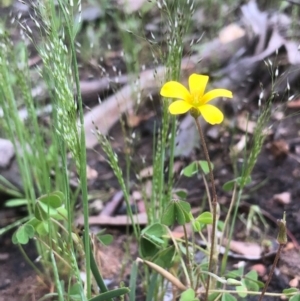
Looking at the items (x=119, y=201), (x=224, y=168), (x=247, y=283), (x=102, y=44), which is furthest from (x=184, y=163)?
(x=102, y=44)

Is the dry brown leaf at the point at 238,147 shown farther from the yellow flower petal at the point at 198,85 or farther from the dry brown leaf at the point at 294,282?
the yellow flower petal at the point at 198,85

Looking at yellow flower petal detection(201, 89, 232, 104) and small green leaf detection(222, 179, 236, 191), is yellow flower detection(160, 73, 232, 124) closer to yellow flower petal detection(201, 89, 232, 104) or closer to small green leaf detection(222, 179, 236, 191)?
yellow flower petal detection(201, 89, 232, 104)

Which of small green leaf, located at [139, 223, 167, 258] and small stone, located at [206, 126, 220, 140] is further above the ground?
small stone, located at [206, 126, 220, 140]

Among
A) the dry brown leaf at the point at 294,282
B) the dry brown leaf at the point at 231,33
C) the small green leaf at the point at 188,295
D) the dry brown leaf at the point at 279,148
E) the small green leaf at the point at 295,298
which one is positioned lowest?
the small green leaf at the point at 295,298

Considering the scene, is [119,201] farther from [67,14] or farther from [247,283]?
[67,14]

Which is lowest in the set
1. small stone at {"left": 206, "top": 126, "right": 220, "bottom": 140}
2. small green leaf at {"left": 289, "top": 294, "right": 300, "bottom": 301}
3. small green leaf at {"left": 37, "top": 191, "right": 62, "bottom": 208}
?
small green leaf at {"left": 289, "top": 294, "right": 300, "bottom": 301}

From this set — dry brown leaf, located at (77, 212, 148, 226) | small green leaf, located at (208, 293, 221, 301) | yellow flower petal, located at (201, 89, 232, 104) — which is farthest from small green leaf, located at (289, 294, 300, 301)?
dry brown leaf, located at (77, 212, 148, 226)

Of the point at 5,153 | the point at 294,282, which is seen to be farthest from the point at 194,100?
the point at 5,153

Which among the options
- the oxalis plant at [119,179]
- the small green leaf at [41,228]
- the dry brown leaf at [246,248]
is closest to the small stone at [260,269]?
the dry brown leaf at [246,248]
